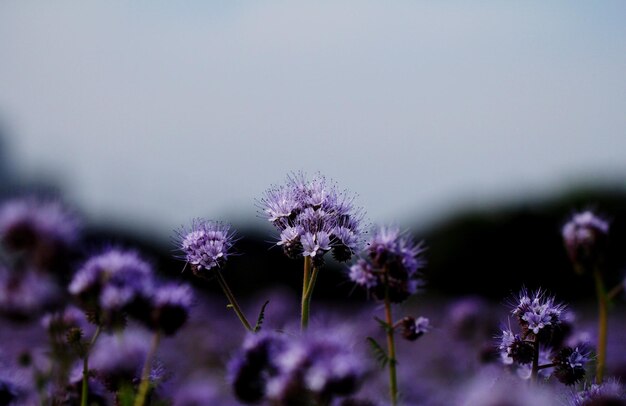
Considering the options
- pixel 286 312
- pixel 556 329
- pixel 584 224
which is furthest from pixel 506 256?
pixel 556 329

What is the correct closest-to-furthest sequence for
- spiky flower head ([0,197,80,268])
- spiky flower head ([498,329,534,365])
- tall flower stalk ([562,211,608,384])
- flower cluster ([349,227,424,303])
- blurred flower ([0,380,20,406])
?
flower cluster ([349,227,424,303])
spiky flower head ([0,197,80,268])
spiky flower head ([498,329,534,365])
blurred flower ([0,380,20,406])
tall flower stalk ([562,211,608,384])

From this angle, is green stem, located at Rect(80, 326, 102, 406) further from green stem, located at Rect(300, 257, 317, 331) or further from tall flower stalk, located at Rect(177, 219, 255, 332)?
green stem, located at Rect(300, 257, 317, 331)

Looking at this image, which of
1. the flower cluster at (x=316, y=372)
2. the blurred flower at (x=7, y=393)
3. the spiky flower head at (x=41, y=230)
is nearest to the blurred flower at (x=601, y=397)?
the flower cluster at (x=316, y=372)

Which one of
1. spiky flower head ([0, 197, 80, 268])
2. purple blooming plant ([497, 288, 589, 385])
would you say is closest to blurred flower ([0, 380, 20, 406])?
spiky flower head ([0, 197, 80, 268])

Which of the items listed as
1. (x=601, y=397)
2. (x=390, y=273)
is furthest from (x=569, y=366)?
(x=390, y=273)

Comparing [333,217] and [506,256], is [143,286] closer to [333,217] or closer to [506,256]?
[333,217]

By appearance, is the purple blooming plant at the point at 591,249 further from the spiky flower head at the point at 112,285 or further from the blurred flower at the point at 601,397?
the spiky flower head at the point at 112,285
